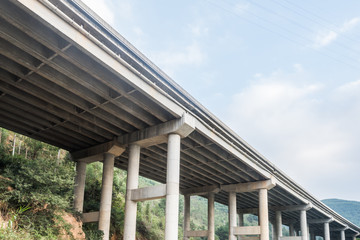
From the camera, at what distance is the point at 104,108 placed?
24156 millimetres

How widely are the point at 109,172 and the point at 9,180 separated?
9.40 m

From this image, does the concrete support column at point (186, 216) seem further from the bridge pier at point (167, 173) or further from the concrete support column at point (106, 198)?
the bridge pier at point (167, 173)

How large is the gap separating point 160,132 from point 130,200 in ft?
18.2

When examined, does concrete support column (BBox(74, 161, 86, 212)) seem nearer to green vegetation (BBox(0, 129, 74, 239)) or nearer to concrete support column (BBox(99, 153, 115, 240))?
concrete support column (BBox(99, 153, 115, 240))

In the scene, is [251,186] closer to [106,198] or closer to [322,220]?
[106,198]

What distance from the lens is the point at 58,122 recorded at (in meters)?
27.3

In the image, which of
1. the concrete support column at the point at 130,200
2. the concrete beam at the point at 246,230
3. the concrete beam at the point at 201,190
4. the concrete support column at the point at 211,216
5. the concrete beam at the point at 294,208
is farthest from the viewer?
the concrete beam at the point at 294,208

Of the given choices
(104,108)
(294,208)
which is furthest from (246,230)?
(104,108)

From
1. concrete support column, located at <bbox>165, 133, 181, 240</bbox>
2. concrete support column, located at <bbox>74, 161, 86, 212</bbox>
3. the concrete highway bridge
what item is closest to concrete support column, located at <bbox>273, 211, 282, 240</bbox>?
the concrete highway bridge

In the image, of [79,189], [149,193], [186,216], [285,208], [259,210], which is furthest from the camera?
[285,208]

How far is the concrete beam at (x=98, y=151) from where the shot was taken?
97.9 feet

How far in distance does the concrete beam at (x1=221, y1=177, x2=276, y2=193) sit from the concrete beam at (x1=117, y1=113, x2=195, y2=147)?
61.5ft

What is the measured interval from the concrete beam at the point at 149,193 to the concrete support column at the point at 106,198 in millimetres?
3681

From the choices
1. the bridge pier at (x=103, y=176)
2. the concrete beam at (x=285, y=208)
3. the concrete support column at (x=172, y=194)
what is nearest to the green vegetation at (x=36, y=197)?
the bridge pier at (x=103, y=176)
